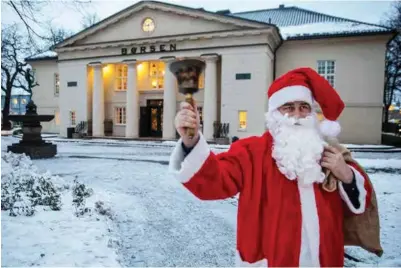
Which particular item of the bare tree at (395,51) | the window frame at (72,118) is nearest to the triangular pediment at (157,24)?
the window frame at (72,118)

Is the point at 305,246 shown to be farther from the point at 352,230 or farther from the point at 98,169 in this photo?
the point at 98,169

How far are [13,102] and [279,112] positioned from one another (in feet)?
182

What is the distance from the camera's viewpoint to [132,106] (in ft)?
92.5

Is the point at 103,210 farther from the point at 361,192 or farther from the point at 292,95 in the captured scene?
the point at 361,192

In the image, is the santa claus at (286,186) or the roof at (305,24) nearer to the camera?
the santa claus at (286,186)

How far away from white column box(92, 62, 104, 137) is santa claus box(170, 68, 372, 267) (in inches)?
1148

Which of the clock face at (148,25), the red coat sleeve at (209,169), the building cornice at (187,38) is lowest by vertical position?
the red coat sleeve at (209,169)

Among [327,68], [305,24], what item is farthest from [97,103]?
[327,68]

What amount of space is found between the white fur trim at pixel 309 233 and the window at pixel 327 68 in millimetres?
25101

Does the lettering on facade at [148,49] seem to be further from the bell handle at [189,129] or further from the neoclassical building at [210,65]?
the bell handle at [189,129]

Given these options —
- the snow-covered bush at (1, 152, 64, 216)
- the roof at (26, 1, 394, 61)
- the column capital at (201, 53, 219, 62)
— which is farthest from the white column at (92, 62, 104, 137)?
the snow-covered bush at (1, 152, 64, 216)

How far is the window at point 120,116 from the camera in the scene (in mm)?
30645

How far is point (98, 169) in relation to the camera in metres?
11.5

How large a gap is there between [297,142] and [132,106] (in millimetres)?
27092
